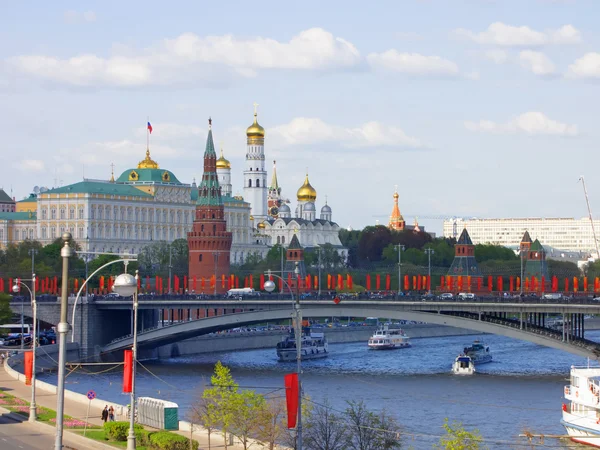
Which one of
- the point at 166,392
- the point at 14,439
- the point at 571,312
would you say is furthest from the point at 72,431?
the point at 571,312

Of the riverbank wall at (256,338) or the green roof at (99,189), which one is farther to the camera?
the green roof at (99,189)

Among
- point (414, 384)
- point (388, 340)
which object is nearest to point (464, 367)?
point (414, 384)

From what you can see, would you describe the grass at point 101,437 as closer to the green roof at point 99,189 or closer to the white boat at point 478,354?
the white boat at point 478,354

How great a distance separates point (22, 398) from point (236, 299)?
44807mm

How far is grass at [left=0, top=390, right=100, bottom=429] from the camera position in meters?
55.2

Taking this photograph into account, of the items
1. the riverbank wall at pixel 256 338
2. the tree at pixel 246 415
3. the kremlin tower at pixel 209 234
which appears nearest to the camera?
the tree at pixel 246 415

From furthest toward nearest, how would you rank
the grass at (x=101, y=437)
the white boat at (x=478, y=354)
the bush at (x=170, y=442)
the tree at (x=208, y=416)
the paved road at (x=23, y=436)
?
the white boat at (x=478, y=354) → the tree at (x=208, y=416) → the grass at (x=101, y=437) → the paved road at (x=23, y=436) → the bush at (x=170, y=442)

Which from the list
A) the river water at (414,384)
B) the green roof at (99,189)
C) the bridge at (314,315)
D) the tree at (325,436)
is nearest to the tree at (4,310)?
the bridge at (314,315)

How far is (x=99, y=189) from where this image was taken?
19238 cm

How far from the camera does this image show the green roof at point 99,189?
19138cm

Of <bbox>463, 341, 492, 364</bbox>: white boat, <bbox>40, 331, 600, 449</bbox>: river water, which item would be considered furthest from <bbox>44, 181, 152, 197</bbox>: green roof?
<bbox>463, 341, 492, 364</bbox>: white boat

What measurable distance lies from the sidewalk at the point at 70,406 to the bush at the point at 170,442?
7.21 ft

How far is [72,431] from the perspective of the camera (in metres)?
52.8

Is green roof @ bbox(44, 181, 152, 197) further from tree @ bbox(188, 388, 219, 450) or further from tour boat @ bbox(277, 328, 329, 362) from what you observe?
tree @ bbox(188, 388, 219, 450)
